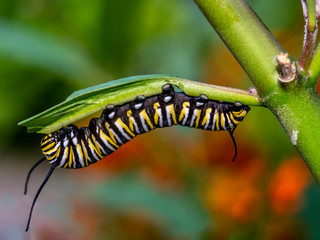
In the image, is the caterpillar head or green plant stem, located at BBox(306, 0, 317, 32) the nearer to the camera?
green plant stem, located at BBox(306, 0, 317, 32)

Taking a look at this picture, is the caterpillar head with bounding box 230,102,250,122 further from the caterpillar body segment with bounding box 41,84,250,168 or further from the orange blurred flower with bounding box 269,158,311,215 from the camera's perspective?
the orange blurred flower with bounding box 269,158,311,215

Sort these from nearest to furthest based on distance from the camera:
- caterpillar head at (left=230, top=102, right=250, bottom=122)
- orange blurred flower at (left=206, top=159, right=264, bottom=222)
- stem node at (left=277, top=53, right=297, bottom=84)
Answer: stem node at (left=277, top=53, right=297, bottom=84) < caterpillar head at (left=230, top=102, right=250, bottom=122) < orange blurred flower at (left=206, top=159, right=264, bottom=222)

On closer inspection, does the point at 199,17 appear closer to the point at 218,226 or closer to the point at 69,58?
the point at 69,58

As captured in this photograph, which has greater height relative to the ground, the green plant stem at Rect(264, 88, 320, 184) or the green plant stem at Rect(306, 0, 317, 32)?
the green plant stem at Rect(306, 0, 317, 32)

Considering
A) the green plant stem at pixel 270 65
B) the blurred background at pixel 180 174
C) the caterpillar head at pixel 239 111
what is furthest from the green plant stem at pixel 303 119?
the blurred background at pixel 180 174

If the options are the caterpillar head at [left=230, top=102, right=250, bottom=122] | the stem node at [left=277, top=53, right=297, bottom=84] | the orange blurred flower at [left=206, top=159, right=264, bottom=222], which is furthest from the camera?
the orange blurred flower at [left=206, top=159, right=264, bottom=222]

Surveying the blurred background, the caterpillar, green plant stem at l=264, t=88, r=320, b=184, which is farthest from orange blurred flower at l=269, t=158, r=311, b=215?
green plant stem at l=264, t=88, r=320, b=184

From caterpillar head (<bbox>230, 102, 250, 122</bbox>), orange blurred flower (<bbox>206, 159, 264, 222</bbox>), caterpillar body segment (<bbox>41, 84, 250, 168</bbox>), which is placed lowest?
orange blurred flower (<bbox>206, 159, 264, 222</bbox>)
